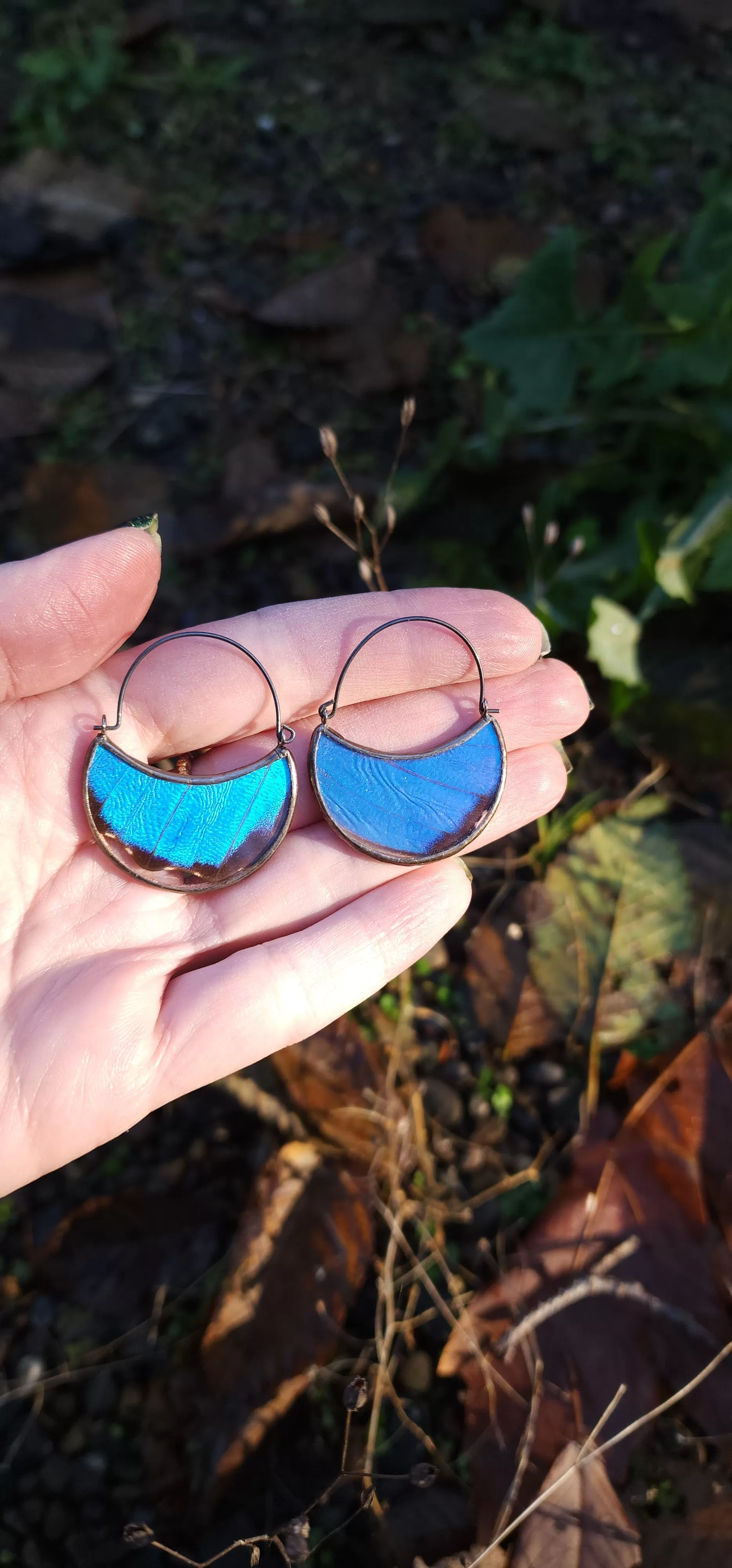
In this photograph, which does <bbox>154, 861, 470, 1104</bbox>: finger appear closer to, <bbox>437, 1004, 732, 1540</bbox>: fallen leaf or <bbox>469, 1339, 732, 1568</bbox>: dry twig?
<bbox>437, 1004, 732, 1540</bbox>: fallen leaf

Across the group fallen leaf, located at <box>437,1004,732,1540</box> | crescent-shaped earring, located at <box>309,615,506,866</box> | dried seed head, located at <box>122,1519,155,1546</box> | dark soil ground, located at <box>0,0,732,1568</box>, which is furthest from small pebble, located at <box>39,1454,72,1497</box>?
crescent-shaped earring, located at <box>309,615,506,866</box>

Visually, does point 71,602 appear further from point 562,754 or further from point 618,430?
point 618,430

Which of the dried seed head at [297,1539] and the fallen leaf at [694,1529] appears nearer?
the dried seed head at [297,1539]

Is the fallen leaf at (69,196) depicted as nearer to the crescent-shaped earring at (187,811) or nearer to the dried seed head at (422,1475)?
the crescent-shaped earring at (187,811)

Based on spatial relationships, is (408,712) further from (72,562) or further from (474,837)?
(72,562)

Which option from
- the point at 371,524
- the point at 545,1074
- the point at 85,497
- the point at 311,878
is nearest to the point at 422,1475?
the point at 545,1074

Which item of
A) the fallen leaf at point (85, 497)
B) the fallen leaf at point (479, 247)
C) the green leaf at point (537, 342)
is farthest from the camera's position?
the fallen leaf at point (479, 247)

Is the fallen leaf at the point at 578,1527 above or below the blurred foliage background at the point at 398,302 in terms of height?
below

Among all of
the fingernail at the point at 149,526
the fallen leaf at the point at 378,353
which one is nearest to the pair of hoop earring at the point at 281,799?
the fingernail at the point at 149,526
